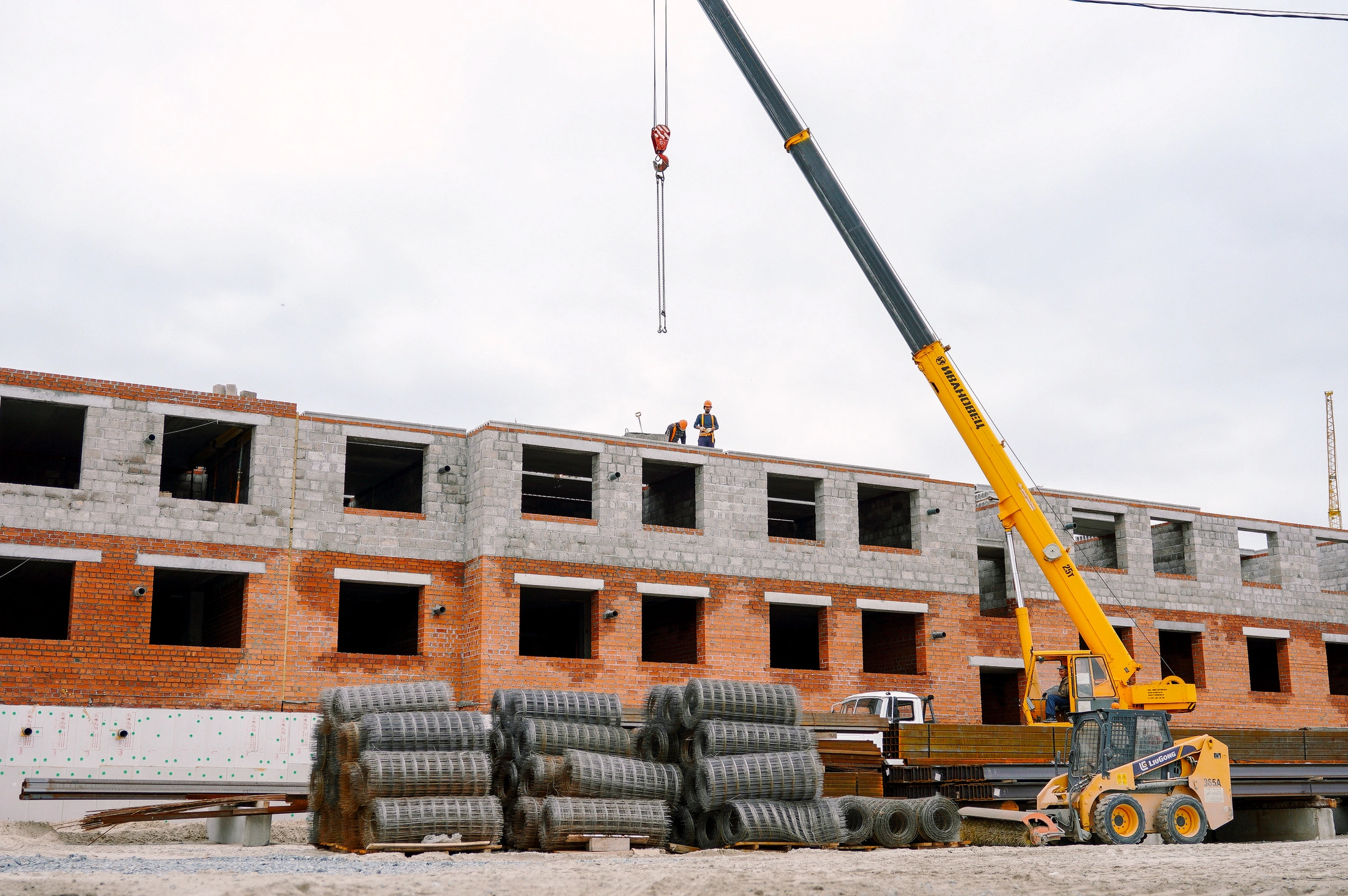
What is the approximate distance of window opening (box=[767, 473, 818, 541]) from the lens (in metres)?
30.4

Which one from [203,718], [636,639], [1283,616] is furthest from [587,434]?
[1283,616]

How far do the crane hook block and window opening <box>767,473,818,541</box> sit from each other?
26.3 ft

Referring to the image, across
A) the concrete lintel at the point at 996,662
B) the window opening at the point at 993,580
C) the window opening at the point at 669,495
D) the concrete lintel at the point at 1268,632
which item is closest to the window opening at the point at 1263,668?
the concrete lintel at the point at 1268,632

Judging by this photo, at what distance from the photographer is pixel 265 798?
18.8 metres

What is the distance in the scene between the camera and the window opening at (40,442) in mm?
25281

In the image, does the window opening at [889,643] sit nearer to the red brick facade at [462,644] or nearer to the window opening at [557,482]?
the red brick facade at [462,644]

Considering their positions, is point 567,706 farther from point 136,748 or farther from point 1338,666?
point 1338,666

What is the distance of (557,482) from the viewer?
31.7 m

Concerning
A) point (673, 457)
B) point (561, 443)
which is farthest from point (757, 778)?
point (673, 457)

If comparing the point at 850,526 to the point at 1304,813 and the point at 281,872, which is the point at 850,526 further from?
the point at 281,872

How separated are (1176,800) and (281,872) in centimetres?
1240

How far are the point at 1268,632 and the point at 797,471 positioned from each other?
543 inches

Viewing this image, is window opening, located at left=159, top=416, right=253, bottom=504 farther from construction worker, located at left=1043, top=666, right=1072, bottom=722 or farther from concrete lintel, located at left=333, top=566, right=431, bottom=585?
construction worker, located at left=1043, top=666, right=1072, bottom=722

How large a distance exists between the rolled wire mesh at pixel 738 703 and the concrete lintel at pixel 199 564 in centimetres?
1064
